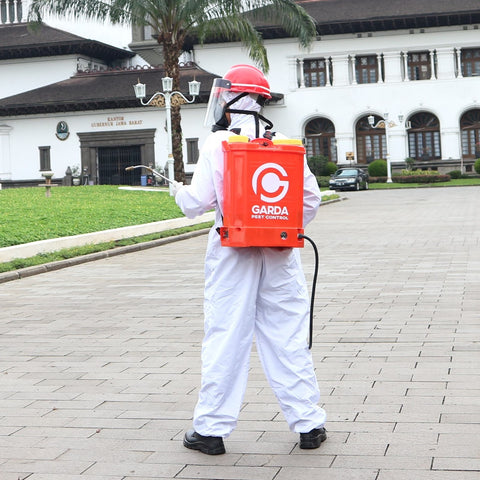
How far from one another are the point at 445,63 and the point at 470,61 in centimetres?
170

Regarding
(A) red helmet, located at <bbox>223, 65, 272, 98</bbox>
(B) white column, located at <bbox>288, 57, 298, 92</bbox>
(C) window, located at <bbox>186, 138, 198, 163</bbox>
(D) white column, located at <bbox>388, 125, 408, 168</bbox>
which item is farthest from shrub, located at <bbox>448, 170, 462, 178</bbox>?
(A) red helmet, located at <bbox>223, 65, 272, 98</bbox>

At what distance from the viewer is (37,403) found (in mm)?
5633

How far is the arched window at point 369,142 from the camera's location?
192ft

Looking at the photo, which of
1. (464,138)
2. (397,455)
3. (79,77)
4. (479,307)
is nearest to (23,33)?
(79,77)

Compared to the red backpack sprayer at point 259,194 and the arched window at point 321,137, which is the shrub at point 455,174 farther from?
the red backpack sprayer at point 259,194

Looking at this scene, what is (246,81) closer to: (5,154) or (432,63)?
(432,63)

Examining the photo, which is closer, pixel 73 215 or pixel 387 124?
pixel 73 215

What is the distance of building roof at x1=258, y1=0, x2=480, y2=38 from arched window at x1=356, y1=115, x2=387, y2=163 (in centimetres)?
591

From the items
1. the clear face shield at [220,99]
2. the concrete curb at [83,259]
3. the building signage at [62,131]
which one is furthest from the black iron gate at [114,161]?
the clear face shield at [220,99]

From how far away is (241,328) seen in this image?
4.43 metres

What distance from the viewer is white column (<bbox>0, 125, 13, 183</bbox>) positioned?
58.0 meters

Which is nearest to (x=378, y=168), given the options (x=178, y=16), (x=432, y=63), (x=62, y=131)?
(x=432, y=63)

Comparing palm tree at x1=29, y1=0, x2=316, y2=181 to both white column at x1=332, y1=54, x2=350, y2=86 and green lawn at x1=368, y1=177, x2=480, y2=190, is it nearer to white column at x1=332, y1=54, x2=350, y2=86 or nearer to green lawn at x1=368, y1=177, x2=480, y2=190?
green lawn at x1=368, y1=177, x2=480, y2=190

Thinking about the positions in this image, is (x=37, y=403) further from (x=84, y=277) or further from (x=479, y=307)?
(x=84, y=277)
